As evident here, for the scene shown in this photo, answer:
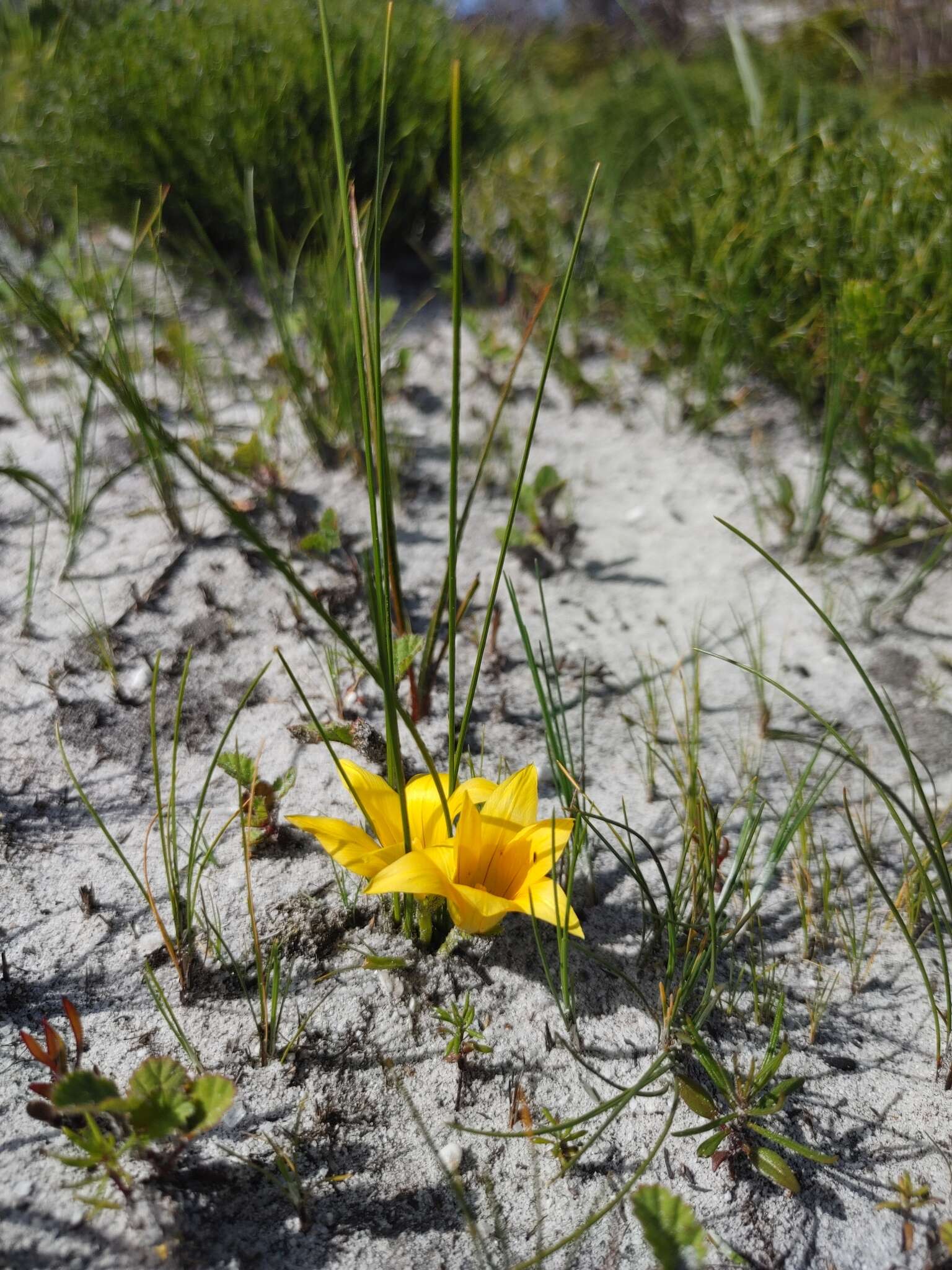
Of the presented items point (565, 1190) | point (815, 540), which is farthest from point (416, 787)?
point (815, 540)

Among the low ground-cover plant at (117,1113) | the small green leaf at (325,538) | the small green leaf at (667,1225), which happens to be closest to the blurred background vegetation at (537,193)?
the small green leaf at (325,538)

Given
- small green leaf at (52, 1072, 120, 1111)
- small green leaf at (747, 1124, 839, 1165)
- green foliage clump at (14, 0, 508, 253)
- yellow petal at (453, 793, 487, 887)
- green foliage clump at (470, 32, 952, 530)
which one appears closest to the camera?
small green leaf at (52, 1072, 120, 1111)

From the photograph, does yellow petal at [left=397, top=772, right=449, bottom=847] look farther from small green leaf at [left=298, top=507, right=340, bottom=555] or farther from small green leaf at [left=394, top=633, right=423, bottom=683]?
small green leaf at [left=298, top=507, right=340, bottom=555]

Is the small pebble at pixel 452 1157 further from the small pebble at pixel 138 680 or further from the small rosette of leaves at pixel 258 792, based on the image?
the small pebble at pixel 138 680

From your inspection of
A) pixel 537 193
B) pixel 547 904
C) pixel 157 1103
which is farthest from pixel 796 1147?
pixel 537 193

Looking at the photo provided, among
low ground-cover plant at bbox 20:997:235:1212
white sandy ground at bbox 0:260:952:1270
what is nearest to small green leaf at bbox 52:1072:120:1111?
low ground-cover plant at bbox 20:997:235:1212

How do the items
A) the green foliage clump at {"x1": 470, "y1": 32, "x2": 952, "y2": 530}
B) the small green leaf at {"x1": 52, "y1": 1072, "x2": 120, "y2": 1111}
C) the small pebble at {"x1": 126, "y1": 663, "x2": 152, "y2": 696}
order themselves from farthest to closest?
the green foliage clump at {"x1": 470, "y1": 32, "x2": 952, "y2": 530}
the small pebble at {"x1": 126, "y1": 663, "x2": 152, "y2": 696}
the small green leaf at {"x1": 52, "y1": 1072, "x2": 120, "y2": 1111}

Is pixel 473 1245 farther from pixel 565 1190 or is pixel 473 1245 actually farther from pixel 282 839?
pixel 282 839
